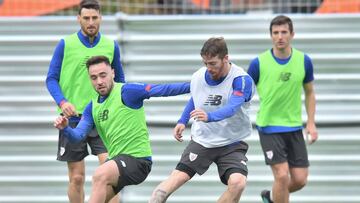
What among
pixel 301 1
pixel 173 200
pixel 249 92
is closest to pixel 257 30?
pixel 301 1

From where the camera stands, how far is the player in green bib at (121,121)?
342 inches

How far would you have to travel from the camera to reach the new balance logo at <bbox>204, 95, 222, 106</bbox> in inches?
350

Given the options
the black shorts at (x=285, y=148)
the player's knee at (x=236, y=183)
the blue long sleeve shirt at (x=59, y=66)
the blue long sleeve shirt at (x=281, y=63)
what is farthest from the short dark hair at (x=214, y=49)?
the black shorts at (x=285, y=148)

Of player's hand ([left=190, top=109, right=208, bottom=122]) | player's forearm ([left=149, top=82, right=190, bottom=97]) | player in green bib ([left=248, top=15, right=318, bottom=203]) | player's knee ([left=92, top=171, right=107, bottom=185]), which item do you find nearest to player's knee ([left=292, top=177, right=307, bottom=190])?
player in green bib ([left=248, top=15, right=318, bottom=203])

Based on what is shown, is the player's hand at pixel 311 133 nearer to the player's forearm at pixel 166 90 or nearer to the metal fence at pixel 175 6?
the metal fence at pixel 175 6

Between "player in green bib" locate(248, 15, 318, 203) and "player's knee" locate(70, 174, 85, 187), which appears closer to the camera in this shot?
"player's knee" locate(70, 174, 85, 187)

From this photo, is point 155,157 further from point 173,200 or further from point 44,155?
point 44,155

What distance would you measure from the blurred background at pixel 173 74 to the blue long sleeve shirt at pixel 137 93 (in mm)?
2973

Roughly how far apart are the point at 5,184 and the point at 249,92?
4317 millimetres

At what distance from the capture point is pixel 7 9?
12.0m

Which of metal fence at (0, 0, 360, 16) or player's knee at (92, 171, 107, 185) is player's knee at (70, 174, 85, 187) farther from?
metal fence at (0, 0, 360, 16)

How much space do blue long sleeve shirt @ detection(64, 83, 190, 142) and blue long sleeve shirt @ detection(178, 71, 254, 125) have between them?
33cm

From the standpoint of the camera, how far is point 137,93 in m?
8.75

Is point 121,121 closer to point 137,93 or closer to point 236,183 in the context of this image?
point 137,93
